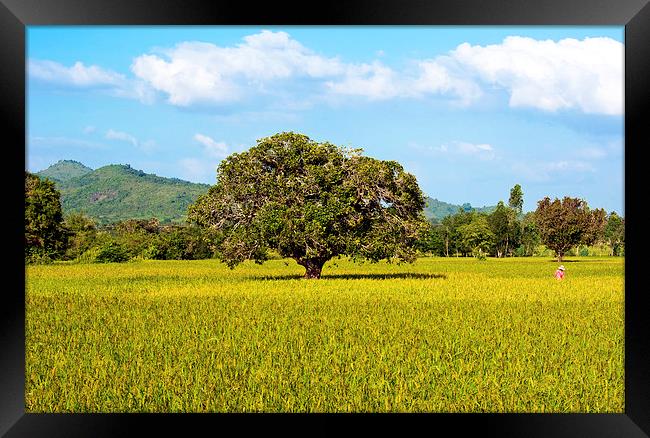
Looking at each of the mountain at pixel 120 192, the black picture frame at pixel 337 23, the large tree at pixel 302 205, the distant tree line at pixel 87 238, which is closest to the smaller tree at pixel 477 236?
the mountain at pixel 120 192

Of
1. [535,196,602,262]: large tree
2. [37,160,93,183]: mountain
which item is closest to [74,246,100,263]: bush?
[535,196,602,262]: large tree

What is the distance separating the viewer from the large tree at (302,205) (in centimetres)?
1652

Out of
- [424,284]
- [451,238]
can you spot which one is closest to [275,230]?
[424,284]

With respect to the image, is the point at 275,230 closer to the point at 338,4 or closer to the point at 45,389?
the point at 45,389

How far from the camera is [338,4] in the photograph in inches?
167

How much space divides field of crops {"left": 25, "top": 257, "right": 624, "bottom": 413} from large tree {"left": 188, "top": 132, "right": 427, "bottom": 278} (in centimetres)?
297

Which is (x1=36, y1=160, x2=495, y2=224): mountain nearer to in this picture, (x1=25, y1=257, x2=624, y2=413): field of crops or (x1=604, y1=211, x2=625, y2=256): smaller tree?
(x1=604, y1=211, x2=625, y2=256): smaller tree

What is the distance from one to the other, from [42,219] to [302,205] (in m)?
17.3

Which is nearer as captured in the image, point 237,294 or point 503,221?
point 237,294

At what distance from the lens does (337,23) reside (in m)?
4.43

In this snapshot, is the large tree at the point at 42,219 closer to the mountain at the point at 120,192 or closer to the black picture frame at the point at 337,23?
the black picture frame at the point at 337,23

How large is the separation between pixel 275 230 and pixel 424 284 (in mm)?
3805

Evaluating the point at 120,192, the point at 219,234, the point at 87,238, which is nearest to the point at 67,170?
the point at 120,192

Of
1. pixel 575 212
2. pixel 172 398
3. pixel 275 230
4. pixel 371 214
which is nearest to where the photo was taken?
pixel 172 398
